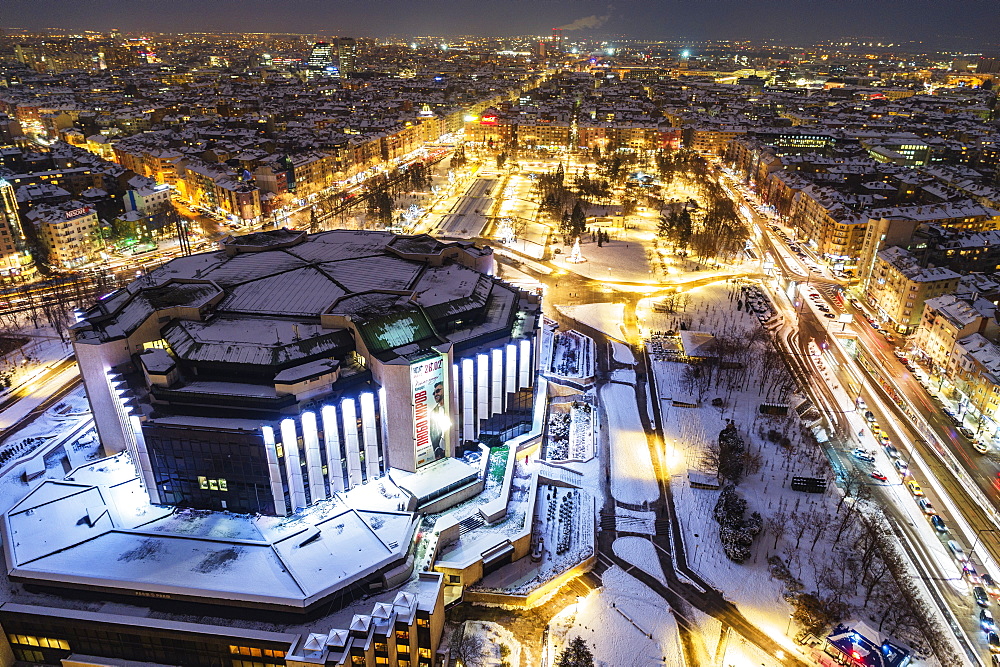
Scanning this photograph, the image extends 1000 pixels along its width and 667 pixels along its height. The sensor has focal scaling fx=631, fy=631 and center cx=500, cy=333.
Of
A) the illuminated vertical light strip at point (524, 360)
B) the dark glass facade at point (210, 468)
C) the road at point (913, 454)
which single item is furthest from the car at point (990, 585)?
the dark glass facade at point (210, 468)

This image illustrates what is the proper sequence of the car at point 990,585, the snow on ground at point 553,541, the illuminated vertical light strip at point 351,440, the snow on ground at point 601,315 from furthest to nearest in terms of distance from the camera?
the snow on ground at point 601,315
the illuminated vertical light strip at point 351,440
the snow on ground at point 553,541
the car at point 990,585

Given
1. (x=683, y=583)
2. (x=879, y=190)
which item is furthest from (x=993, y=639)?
(x=879, y=190)

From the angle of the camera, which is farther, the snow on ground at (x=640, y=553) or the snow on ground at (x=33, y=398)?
the snow on ground at (x=33, y=398)

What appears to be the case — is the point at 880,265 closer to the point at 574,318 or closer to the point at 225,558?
the point at 574,318

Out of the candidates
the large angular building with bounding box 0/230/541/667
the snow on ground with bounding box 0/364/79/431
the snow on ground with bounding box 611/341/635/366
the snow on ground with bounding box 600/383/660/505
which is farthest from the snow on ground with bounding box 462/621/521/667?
the snow on ground with bounding box 0/364/79/431

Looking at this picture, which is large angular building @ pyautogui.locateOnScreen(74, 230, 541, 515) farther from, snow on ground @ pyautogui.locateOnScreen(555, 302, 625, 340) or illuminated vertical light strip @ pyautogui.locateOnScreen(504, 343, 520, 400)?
snow on ground @ pyautogui.locateOnScreen(555, 302, 625, 340)

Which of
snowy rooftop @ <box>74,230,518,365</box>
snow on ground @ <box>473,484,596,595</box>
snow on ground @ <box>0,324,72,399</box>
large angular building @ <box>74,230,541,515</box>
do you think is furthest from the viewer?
snow on ground @ <box>0,324,72,399</box>

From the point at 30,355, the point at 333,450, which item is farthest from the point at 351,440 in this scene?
the point at 30,355

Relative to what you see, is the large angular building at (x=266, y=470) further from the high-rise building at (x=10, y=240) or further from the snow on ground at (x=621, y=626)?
the high-rise building at (x=10, y=240)
